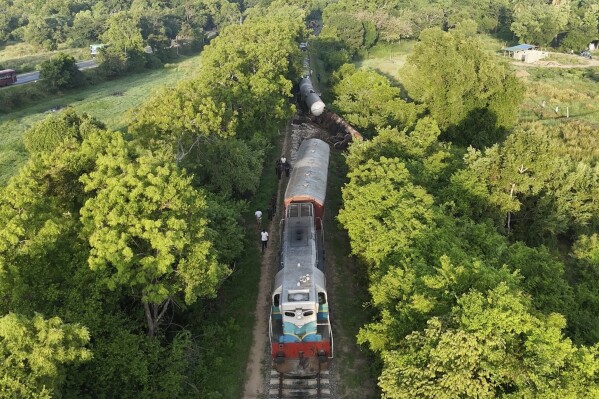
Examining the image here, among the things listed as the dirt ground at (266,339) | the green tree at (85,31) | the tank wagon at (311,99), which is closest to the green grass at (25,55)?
the green tree at (85,31)

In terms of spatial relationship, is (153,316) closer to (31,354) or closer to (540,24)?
(31,354)

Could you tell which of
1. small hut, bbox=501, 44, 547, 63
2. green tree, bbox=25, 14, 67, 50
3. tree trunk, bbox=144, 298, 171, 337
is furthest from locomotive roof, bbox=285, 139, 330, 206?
green tree, bbox=25, 14, 67, 50

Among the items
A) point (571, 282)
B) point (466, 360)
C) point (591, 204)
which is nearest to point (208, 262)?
point (466, 360)

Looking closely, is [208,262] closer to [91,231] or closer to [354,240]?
[91,231]

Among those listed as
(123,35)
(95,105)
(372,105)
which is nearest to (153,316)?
(372,105)

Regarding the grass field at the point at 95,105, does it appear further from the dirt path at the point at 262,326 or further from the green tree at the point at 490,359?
the green tree at the point at 490,359
